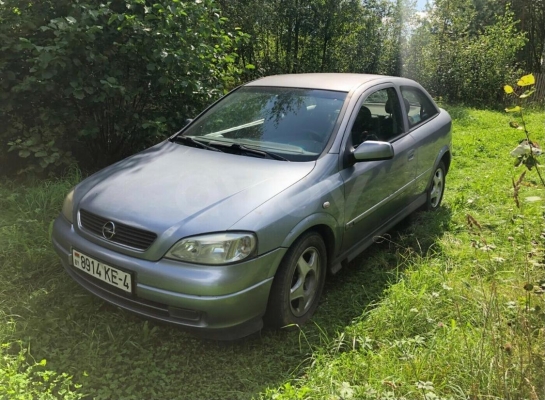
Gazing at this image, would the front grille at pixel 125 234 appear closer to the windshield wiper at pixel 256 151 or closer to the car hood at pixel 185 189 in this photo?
the car hood at pixel 185 189

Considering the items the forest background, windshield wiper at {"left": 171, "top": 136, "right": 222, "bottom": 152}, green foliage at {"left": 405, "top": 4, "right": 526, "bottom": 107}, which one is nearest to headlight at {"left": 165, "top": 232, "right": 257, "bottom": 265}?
windshield wiper at {"left": 171, "top": 136, "right": 222, "bottom": 152}

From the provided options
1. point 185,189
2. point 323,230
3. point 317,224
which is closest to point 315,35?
point 323,230

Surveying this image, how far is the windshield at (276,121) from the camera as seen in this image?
3.20 meters

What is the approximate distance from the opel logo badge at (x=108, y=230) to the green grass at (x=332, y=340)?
59cm

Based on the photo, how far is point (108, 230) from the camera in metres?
2.58

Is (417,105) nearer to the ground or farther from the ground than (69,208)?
farther from the ground

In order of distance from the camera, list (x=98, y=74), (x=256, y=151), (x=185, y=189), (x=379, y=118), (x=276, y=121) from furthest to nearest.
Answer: (x=98, y=74)
(x=379, y=118)
(x=276, y=121)
(x=256, y=151)
(x=185, y=189)

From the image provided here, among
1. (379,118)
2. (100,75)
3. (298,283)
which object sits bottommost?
(298,283)

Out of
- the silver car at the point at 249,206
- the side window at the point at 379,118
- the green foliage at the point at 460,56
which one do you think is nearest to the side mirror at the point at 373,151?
the silver car at the point at 249,206

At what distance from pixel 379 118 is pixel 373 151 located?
809 millimetres

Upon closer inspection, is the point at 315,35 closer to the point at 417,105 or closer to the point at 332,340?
the point at 417,105

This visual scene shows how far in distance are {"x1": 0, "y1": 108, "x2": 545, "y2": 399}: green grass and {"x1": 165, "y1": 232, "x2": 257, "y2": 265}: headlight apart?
1.58 feet

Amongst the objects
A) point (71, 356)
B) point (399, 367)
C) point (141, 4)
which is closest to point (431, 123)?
point (399, 367)

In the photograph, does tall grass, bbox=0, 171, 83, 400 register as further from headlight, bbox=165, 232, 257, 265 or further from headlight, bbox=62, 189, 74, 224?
headlight, bbox=165, 232, 257, 265
